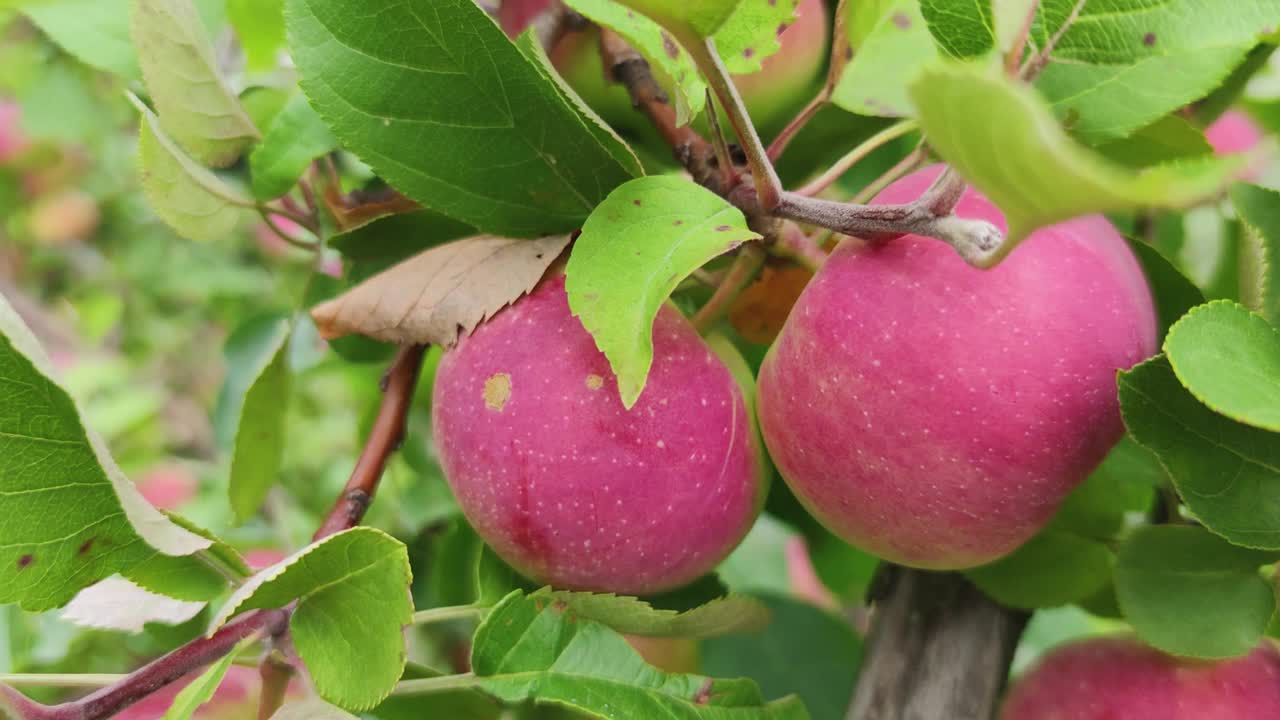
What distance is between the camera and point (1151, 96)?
0.42 metres

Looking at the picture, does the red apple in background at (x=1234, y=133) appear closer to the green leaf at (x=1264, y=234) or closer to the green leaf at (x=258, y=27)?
the green leaf at (x=1264, y=234)

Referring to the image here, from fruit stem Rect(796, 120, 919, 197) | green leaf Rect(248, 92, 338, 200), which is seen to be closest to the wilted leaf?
green leaf Rect(248, 92, 338, 200)

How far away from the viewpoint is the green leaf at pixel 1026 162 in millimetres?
245

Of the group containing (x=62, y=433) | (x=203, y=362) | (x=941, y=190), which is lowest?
(x=203, y=362)

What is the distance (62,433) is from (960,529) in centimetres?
36

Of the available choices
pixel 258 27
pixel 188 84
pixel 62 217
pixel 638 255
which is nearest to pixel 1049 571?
pixel 638 255

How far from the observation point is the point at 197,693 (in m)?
0.41

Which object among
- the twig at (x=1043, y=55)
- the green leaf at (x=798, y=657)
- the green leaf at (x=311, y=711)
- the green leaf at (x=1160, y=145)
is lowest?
the green leaf at (x=798, y=657)

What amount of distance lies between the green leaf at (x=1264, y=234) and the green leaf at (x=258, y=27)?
23.7 inches

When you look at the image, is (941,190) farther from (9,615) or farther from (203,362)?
(203,362)

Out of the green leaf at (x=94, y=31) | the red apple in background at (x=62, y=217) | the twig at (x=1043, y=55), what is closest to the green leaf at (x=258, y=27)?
the green leaf at (x=94, y=31)

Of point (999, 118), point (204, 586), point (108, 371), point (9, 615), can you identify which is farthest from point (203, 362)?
point (999, 118)

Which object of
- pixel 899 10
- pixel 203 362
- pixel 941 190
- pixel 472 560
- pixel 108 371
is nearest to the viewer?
pixel 941 190

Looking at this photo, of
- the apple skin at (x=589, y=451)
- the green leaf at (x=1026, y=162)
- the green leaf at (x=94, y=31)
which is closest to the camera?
the green leaf at (x=1026, y=162)
